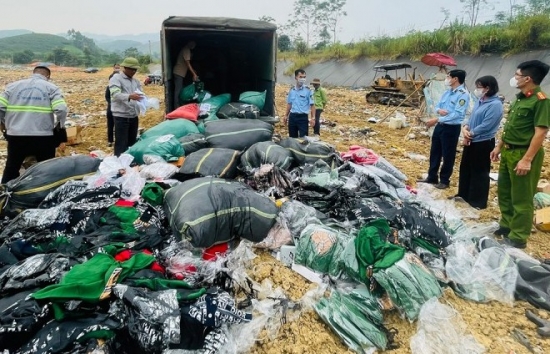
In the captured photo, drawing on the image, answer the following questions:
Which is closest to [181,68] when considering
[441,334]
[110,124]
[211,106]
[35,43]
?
[211,106]

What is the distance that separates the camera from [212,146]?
354cm

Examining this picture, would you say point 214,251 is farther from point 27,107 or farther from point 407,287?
point 27,107

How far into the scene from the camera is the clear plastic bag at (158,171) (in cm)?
297

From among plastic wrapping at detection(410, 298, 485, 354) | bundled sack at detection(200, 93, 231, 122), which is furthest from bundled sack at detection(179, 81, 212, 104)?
plastic wrapping at detection(410, 298, 485, 354)

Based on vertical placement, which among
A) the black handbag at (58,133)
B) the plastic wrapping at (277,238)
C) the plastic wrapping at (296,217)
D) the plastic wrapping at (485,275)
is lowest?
the plastic wrapping at (485,275)

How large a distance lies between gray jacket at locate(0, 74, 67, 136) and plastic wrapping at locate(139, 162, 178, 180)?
3.25 feet

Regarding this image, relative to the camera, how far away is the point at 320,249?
2160 mm

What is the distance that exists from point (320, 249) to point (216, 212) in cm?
66

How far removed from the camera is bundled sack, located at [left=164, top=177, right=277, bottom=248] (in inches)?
83.1

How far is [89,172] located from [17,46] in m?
76.5

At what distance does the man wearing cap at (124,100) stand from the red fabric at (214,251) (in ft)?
7.96

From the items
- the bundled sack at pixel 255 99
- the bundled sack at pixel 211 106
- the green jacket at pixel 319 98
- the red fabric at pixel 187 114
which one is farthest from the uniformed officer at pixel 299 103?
the red fabric at pixel 187 114

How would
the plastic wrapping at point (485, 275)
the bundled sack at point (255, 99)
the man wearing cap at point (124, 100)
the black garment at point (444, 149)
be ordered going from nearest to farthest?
the plastic wrapping at point (485, 275) → the black garment at point (444, 149) → the man wearing cap at point (124, 100) → the bundled sack at point (255, 99)

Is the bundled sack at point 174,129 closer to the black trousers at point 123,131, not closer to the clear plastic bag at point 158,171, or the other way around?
the black trousers at point 123,131
